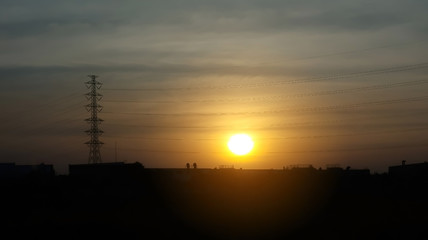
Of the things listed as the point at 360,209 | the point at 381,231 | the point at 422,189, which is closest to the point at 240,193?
the point at 360,209

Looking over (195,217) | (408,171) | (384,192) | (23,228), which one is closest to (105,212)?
(195,217)

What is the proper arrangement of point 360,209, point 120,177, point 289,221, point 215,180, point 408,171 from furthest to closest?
1. point 408,171
2. point 215,180
3. point 120,177
4. point 360,209
5. point 289,221

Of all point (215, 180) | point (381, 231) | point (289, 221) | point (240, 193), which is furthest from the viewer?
point (215, 180)

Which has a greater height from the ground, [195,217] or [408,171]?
[408,171]

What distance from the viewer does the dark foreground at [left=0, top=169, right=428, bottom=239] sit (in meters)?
41.2

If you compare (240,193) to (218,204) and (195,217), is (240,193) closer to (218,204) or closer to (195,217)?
(218,204)

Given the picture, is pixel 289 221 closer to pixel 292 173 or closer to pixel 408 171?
pixel 292 173

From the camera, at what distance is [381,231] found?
131 feet

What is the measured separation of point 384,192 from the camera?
78.4 m

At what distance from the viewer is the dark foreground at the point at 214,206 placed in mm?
41188

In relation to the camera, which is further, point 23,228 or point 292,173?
point 292,173

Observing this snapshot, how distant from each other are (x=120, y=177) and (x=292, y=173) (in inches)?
931

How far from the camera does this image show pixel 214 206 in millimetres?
56625

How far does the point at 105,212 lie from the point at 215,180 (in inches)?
1100
